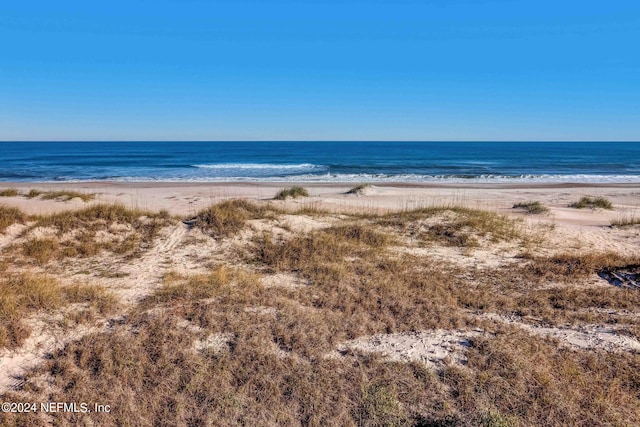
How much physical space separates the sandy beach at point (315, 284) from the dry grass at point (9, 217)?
0.12 meters

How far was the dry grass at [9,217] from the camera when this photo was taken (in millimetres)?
10383

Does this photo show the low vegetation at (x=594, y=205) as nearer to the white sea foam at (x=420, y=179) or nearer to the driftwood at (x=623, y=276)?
the driftwood at (x=623, y=276)

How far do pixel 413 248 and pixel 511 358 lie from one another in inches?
218

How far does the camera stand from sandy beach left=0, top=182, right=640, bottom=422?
213 inches

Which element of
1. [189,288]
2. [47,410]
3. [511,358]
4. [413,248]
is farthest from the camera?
[413,248]

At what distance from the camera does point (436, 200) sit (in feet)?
71.2

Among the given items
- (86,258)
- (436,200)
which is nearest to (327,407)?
(86,258)

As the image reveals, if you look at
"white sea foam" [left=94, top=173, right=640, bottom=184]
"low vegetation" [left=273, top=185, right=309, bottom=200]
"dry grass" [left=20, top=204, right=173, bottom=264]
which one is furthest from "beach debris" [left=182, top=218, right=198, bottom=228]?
"white sea foam" [left=94, top=173, right=640, bottom=184]

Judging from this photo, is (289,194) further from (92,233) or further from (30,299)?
(30,299)

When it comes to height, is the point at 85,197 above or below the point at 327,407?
above

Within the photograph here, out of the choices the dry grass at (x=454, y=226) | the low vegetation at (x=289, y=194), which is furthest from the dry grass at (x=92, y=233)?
the low vegetation at (x=289, y=194)

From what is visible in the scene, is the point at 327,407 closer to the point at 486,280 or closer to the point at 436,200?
the point at 486,280

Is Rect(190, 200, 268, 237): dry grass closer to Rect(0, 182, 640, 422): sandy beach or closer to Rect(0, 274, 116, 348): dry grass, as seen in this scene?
Rect(0, 182, 640, 422): sandy beach

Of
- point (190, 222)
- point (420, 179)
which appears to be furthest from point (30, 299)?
point (420, 179)
